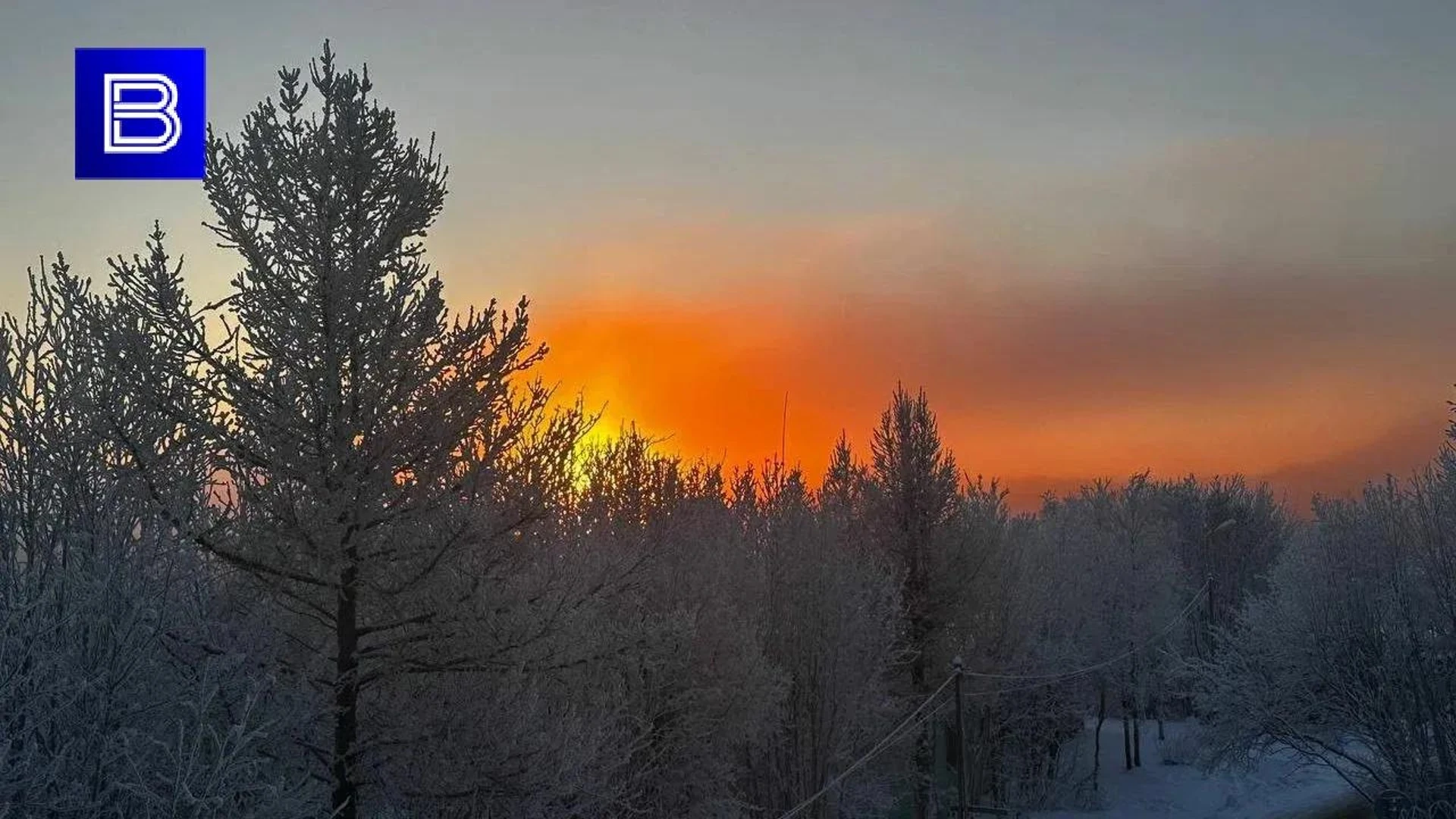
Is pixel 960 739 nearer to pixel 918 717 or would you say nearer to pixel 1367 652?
pixel 918 717

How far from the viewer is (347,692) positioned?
9906 millimetres

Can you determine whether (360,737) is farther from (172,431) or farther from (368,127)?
(368,127)

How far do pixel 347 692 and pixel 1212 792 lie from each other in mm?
30728

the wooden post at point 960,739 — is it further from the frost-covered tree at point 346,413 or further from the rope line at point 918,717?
the frost-covered tree at point 346,413

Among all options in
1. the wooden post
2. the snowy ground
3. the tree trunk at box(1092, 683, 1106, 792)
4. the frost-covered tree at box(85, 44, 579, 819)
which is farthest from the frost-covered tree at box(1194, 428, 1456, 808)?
the frost-covered tree at box(85, 44, 579, 819)

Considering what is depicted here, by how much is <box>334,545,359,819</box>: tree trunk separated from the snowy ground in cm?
2438

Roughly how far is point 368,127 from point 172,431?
11.2 ft

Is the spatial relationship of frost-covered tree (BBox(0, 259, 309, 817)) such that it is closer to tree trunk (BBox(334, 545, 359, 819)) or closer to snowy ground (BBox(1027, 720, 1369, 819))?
tree trunk (BBox(334, 545, 359, 819))

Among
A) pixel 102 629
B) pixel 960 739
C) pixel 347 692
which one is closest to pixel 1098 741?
pixel 960 739

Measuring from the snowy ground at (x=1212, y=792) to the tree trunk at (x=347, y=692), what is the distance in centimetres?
2438

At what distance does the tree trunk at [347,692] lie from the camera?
9664 mm

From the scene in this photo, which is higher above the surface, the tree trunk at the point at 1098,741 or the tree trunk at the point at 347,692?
the tree trunk at the point at 347,692

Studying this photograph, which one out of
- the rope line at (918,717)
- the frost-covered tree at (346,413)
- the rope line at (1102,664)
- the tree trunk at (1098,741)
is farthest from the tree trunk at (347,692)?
the tree trunk at (1098,741)

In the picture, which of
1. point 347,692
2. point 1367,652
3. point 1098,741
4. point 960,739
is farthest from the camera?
point 1098,741
